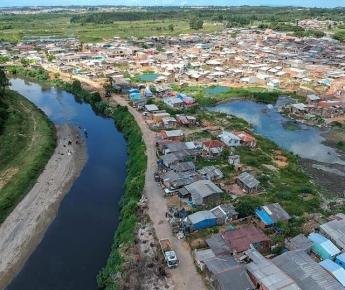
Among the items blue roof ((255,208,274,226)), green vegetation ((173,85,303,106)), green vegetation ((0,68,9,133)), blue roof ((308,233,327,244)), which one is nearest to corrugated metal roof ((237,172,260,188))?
blue roof ((255,208,274,226))

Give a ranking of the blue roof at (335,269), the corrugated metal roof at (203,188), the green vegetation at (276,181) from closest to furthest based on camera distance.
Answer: the blue roof at (335,269) < the green vegetation at (276,181) < the corrugated metal roof at (203,188)

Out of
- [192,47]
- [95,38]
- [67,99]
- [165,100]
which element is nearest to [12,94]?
[67,99]

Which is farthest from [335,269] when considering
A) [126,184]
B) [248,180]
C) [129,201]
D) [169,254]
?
[126,184]

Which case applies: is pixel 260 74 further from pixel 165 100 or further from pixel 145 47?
pixel 145 47

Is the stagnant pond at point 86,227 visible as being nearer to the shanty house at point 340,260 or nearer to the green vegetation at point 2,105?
the green vegetation at point 2,105

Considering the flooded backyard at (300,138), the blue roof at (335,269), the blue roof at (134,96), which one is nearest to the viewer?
the blue roof at (335,269)

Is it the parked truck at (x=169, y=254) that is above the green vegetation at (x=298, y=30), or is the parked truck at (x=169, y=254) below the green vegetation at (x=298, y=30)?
above

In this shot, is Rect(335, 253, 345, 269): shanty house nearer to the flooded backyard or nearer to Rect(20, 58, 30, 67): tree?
the flooded backyard

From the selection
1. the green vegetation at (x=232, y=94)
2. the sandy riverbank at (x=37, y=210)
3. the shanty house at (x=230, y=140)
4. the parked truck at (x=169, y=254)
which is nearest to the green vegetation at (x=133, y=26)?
the green vegetation at (x=232, y=94)
